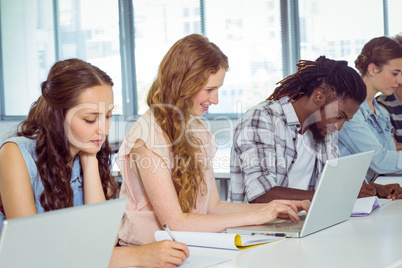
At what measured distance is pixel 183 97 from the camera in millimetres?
1775

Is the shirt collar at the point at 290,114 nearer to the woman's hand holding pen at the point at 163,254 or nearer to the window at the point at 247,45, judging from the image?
the woman's hand holding pen at the point at 163,254

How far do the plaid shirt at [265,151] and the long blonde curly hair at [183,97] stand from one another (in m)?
0.35

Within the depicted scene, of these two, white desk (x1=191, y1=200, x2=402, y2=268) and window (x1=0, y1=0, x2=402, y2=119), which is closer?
white desk (x1=191, y1=200, x2=402, y2=268)

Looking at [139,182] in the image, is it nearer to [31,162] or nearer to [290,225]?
[31,162]

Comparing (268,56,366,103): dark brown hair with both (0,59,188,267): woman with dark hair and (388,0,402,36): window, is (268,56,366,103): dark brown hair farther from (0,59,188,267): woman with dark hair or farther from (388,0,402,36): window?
(388,0,402,36): window

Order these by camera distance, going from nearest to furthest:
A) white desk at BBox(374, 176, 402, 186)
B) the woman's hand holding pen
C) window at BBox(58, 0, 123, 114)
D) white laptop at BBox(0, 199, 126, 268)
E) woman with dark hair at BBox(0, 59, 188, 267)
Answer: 1. white laptop at BBox(0, 199, 126, 268)
2. the woman's hand holding pen
3. woman with dark hair at BBox(0, 59, 188, 267)
4. white desk at BBox(374, 176, 402, 186)
5. window at BBox(58, 0, 123, 114)

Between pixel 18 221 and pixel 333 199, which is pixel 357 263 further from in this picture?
pixel 18 221

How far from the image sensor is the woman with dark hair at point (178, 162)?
1593 mm

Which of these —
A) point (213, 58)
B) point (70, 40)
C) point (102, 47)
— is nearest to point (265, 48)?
point (102, 47)

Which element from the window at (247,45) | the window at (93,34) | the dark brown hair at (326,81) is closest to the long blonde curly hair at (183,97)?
the dark brown hair at (326,81)

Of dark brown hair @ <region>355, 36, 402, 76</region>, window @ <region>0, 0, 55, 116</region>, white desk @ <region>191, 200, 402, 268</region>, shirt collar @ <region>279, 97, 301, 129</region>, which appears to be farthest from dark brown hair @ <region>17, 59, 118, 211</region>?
window @ <region>0, 0, 55, 116</region>

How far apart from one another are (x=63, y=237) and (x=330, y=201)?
86 cm

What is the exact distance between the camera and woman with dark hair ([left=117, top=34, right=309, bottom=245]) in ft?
5.23

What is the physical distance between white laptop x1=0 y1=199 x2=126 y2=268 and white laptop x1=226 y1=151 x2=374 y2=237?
0.63 metres
